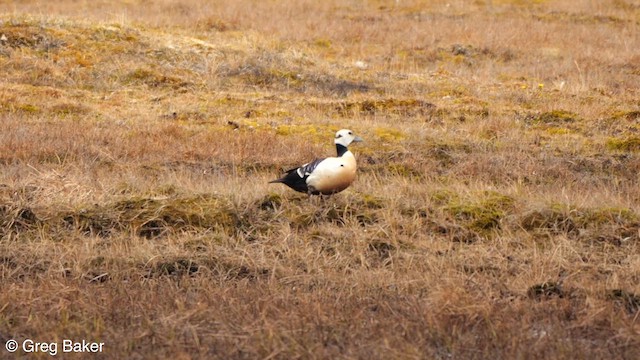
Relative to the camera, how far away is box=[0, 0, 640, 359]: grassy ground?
17.7 feet

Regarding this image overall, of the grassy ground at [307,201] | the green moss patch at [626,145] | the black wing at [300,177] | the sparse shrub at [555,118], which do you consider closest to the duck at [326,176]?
the black wing at [300,177]

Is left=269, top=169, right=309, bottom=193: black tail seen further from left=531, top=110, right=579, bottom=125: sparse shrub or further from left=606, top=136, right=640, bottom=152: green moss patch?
left=531, top=110, right=579, bottom=125: sparse shrub

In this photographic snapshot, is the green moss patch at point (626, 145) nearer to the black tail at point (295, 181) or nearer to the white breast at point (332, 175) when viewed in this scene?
the white breast at point (332, 175)

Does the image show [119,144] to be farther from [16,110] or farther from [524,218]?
[524,218]

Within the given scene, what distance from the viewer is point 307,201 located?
314 inches

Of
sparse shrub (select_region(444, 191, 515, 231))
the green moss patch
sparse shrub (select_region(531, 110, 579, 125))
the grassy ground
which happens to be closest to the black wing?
the grassy ground

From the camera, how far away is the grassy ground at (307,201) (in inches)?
213

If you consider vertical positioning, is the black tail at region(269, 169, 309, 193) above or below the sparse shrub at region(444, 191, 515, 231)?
above

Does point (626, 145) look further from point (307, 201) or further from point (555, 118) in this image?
point (307, 201)

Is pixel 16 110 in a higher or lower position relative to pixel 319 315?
lower

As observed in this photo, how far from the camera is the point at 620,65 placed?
1845 centimetres

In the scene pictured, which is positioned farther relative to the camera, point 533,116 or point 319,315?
point 533,116

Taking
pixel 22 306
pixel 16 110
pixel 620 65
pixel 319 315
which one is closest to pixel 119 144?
pixel 16 110

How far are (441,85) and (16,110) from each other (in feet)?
24.1
